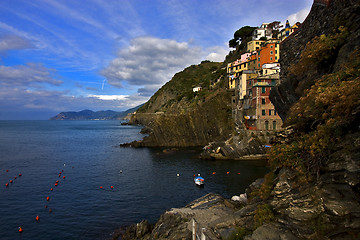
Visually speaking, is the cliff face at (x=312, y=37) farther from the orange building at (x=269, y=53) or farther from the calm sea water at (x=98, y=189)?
the orange building at (x=269, y=53)

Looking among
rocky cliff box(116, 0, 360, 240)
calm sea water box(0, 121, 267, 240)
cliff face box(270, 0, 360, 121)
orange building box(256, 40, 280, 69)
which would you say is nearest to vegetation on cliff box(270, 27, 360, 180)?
rocky cliff box(116, 0, 360, 240)

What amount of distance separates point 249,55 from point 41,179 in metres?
77.2

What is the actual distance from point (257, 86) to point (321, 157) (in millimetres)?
54999

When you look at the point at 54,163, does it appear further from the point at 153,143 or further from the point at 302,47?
the point at 302,47

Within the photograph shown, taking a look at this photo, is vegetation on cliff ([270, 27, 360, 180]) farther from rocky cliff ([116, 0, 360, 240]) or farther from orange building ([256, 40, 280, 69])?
orange building ([256, 40, 280, 69])

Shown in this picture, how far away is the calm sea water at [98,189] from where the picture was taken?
2736cm

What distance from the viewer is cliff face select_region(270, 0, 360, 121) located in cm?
1234

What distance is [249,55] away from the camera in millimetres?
85562

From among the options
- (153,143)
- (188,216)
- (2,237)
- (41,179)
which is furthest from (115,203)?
(153,143)

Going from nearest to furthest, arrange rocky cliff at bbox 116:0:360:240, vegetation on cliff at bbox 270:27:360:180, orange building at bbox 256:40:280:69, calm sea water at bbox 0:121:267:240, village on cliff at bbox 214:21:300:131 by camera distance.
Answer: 1. rocky cliff at bbox 116:0:360:240
2. vegetation on cliff at bbox 270:27:360:180
3. calm sea water at bbox 0:121:267:240
4. village on cliff at bbox 214:21:300:131
5. orange building at bbox 256:40:280:69

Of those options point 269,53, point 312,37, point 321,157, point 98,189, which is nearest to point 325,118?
point 321,157

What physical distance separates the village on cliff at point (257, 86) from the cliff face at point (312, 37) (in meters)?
30.6

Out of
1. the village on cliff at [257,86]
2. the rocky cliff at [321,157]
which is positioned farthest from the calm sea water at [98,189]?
the rocky cliff at [321,157]

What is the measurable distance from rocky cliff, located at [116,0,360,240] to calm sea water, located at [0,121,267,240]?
20116 millimetres
